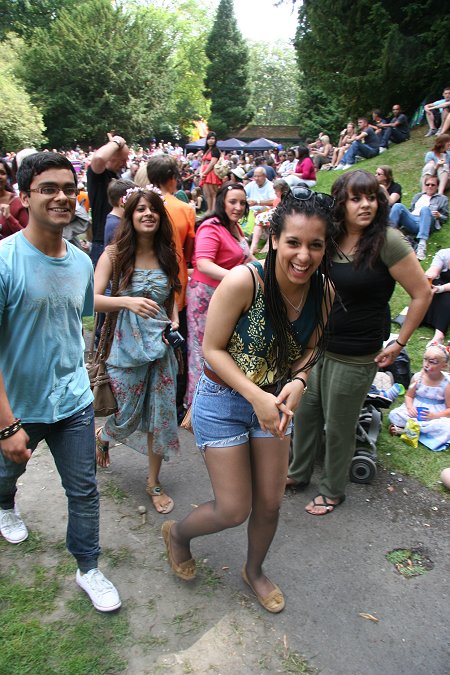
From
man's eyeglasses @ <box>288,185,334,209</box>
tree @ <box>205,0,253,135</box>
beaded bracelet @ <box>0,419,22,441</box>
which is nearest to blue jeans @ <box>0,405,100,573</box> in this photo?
beaded bracelet @ <box>0,419,22,441</box>

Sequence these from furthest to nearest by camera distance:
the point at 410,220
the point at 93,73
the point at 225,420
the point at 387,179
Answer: the point at 93,73 → the point at 410,220 → the point at 387,179 → the point at 225,420

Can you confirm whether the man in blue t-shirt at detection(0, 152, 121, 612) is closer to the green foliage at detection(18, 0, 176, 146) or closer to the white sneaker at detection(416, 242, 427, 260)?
the white sneaker at detection(416, 242, 427, 260)

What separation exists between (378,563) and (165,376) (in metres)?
1.69

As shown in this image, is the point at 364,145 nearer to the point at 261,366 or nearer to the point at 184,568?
the point at 261,366

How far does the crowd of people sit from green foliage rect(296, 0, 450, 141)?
11691mm

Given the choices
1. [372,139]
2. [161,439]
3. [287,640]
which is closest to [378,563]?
[287,640]

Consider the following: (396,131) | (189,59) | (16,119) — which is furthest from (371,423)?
(189,59)

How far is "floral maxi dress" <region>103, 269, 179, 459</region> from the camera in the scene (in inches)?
126

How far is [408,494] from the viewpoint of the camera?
11.8 feet

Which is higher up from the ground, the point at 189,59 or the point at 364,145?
the point at 189,59

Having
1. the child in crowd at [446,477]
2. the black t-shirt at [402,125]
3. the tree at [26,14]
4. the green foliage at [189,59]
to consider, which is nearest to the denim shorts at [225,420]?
the child in crowd at [446,477]

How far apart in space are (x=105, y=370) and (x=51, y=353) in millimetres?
1080

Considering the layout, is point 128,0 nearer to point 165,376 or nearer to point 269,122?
point 269,122

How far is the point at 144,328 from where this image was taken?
3.22 m
